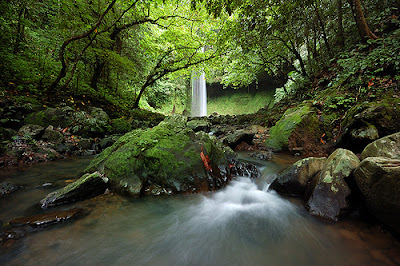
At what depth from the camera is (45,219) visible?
6.38ft

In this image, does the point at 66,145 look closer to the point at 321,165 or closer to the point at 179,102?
the point at 321,165

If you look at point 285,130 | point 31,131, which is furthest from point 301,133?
point 31,131

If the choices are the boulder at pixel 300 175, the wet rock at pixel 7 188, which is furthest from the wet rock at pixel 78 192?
the boulder at pixel 300 175

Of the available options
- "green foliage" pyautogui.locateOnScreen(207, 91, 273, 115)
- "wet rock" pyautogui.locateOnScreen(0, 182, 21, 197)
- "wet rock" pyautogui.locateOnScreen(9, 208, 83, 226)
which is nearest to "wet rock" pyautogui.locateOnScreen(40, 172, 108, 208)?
"wet rock" pyautogui.locateOnScreen(9, 208, 83, 226)

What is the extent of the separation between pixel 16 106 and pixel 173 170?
21.0 feet

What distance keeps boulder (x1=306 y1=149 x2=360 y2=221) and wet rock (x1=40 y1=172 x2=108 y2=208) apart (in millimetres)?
3114

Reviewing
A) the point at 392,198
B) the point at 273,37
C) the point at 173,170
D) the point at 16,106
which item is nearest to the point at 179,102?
the point at 273,37

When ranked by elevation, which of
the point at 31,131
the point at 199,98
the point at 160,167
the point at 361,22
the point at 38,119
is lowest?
the point at 160,167

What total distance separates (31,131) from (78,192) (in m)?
4.13

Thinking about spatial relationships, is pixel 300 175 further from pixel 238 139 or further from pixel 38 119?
pixel 38 119

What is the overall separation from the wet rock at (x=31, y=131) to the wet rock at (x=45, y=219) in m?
4.04

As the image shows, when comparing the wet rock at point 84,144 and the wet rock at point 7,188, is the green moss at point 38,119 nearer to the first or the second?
the wet rock at point 84,144

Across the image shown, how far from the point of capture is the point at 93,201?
2.45 metres

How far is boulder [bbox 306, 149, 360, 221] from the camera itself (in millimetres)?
2123
